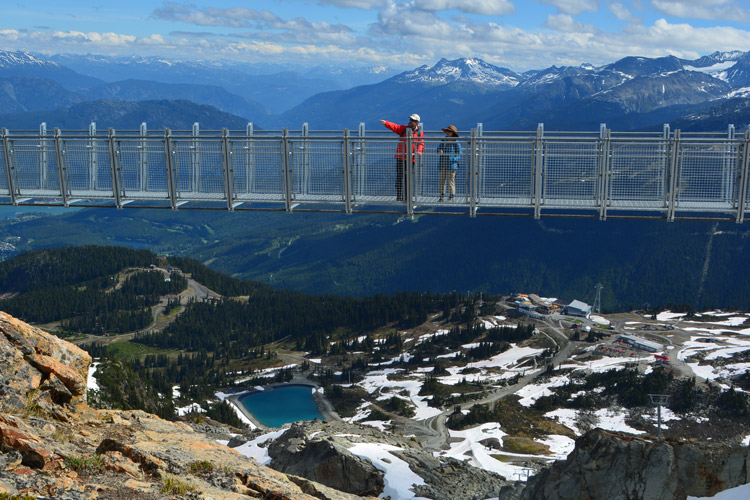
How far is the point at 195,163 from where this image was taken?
25.5 m

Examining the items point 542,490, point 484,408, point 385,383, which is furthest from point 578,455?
point 385,383

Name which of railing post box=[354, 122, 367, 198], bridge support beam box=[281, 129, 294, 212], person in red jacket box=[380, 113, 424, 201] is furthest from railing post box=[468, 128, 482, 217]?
bridge support beam box=[281, 129, 294, 212]

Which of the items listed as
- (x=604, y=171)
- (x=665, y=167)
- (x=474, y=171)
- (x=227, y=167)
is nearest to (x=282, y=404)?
(x=227, y=167)

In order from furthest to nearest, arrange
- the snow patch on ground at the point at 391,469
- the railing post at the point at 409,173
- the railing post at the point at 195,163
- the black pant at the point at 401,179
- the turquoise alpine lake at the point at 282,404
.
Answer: the turquoise alpine lake at the point at 282,404, the snow patch on ground at the point at 391,469, the railing post at the point at 195,163, the black pant at the point at 401,179, the railing post at the point at 409,173

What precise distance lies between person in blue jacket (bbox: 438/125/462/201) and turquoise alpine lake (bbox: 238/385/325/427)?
83954mm

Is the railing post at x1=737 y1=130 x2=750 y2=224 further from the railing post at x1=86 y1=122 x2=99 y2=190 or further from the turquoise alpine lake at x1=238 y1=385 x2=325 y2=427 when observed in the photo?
the turquoise alpine lake at x1=238 y1=385 x2=325 y2=427

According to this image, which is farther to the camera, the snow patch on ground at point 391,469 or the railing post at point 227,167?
the snow patch on ground at point 391,469

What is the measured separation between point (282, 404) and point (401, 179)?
317ft

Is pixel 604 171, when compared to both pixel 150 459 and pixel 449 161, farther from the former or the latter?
pixel 150 459

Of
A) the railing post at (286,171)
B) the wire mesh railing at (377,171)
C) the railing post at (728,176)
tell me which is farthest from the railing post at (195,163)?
the railing post at (728,176)

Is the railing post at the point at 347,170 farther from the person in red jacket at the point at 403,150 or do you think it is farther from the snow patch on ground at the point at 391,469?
the snow patch on ground at the point at 391,469

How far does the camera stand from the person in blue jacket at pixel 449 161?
79.3 ft

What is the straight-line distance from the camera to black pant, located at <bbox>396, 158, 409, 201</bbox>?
2434cm

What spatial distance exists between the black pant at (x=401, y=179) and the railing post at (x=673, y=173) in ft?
28.3
